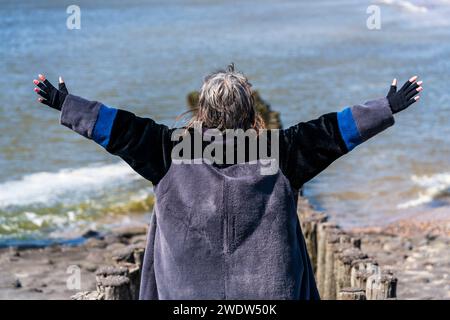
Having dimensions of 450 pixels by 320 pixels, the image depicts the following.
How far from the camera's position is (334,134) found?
371 cm

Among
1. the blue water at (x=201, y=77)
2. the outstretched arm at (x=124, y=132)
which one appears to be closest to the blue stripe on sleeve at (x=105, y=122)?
the outstretched arm at (x=124, y=132)

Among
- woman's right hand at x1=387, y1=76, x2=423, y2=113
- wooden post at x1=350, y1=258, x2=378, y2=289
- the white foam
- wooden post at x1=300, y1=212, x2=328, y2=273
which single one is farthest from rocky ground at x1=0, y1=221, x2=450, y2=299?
woman's right hand at x1=387, y1=76, x2=423, y2=113

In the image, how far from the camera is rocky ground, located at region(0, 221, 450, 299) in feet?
32.9

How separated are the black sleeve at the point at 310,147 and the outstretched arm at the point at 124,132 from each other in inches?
18.0

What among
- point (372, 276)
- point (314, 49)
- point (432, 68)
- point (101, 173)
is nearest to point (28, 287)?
point (372, 276)

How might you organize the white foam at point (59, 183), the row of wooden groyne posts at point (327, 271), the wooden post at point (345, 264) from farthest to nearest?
the white foam at point (59, 183) < the wooden post at point (345, 264) < the row of wooden groyne posts at point (327, 271)

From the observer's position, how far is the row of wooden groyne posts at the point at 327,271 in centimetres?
578

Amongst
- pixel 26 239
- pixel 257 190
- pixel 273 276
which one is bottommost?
pixel 26 239

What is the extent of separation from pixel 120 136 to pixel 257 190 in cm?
56

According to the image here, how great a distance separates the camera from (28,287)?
10195mm

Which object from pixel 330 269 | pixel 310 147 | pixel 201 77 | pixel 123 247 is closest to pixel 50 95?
Result: pixel 310 147

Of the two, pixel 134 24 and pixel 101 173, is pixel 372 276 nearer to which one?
pixel 101 173

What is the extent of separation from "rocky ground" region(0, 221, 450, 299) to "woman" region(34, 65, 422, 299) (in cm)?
614

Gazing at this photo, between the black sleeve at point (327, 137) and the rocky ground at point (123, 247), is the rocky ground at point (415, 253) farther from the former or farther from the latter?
the black sleeve at point (327, 137)
